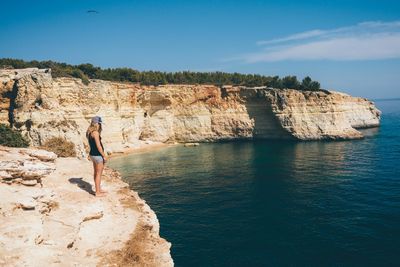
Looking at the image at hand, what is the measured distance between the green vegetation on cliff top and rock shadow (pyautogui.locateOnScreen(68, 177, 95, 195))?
4098 cm

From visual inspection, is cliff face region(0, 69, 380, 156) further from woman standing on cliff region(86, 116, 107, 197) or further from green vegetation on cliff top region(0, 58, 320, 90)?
woman standing on cliff region(86, 116, 107, 197)

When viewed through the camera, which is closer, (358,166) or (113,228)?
(113,228)

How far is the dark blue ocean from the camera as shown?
16.8 metres

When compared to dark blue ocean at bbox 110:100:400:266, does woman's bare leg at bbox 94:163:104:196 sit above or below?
above

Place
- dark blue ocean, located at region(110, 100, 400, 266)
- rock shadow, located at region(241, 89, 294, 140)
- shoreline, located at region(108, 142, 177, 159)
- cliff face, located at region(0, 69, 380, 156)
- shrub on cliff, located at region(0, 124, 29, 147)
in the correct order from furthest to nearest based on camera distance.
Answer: rock shadow, located at region(241, 89, 294, 140) < cliff face, located at region(0, 69, 380, 156) < shoreline, located at region(108, 142, 177, 159) < shrub on cliff, located at region(0, 124, 29, 147) < dark blue ocean, located at region(110, 100, 400, 266)

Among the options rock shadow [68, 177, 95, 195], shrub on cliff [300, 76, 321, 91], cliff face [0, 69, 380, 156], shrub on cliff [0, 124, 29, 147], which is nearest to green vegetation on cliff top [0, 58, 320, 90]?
shrub on cliff [300, 76, 321, 91]

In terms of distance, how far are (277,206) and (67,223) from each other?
687 inches

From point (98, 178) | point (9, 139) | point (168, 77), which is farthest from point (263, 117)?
point (98, 178)

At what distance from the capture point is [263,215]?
22172 millimetres

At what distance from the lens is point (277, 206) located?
78.4ft

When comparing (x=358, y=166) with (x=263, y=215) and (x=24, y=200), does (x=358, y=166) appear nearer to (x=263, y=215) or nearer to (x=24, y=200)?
(x=263, y=215)

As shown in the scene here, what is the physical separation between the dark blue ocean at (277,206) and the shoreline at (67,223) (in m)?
6.49

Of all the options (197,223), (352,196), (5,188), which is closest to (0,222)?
(5,188)

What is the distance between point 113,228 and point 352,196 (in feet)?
70.8
